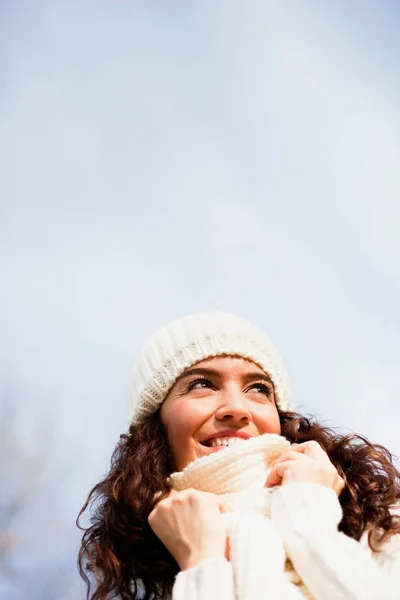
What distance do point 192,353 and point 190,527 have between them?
1.28 meters

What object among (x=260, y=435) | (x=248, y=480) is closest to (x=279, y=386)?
(x=260, y=435)

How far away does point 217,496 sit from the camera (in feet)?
10.6

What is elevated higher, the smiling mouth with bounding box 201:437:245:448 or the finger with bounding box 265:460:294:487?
the smiling mouth with bounding box 201:437:245:448

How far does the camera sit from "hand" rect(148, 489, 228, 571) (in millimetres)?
2768

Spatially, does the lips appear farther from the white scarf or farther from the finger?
the finger

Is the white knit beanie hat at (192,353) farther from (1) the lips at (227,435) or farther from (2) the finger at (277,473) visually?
(2) the finger at (277,473)

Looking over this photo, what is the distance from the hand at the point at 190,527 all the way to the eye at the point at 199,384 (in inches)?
33.6

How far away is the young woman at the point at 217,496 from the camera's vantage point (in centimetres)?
260

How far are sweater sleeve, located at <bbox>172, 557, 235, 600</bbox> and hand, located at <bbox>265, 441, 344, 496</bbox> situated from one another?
0.50m

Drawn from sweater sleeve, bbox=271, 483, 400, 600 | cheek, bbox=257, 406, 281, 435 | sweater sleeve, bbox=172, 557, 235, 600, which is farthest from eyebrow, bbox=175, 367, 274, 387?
sweater sleeve, bbox=172, 557, 235, 600

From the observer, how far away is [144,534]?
131 inches

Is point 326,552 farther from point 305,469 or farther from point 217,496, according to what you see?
point 217,496

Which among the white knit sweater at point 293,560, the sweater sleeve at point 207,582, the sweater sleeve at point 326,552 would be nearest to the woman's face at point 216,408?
the white knit sweater at point 293,560

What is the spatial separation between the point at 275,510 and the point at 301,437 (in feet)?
3.79
